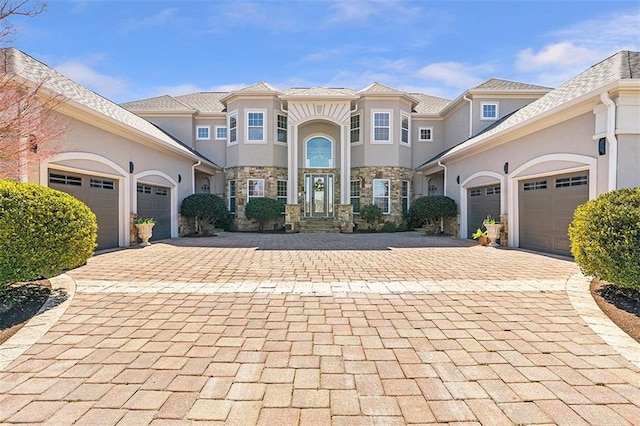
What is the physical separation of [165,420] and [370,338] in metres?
2.06

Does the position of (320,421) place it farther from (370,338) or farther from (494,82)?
(494,82)

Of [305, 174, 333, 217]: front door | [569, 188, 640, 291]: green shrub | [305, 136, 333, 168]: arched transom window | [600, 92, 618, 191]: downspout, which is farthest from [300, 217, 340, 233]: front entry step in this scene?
[569, 188, 640, 291]: green shrub

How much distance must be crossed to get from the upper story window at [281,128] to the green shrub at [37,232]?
13240 mm

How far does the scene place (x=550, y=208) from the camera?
891 centimetres

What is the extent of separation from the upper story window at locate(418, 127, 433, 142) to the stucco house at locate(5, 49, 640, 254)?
6 centimetres

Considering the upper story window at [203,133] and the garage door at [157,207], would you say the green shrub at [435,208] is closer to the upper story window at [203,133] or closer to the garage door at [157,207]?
the garage door at [157,207]

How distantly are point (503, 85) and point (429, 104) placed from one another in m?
4.74

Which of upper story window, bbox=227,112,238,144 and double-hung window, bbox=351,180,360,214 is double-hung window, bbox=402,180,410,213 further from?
upper story window, bbox=227,112,238,144

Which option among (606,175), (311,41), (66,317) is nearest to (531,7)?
(606,175)

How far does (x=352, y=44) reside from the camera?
10719 mm

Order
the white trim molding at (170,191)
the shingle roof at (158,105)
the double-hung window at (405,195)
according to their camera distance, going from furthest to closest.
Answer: the shingle roof at (158,105), the double-hung window at (405,195), the white trim molding at (170,191)

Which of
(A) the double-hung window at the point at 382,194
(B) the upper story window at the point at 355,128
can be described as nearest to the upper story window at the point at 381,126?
(B) the upper story window at the point at 355,128

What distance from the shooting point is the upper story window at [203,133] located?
61.1 ft

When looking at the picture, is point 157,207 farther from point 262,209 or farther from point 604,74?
point 604,74
